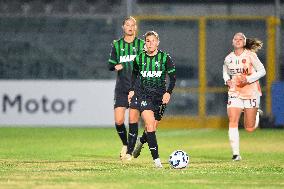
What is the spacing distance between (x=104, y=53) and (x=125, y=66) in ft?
32.5

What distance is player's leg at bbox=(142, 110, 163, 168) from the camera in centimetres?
1439

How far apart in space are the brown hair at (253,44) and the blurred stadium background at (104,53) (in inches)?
354

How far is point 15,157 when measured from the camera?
16672 mm

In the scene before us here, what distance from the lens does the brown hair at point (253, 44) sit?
660 inches

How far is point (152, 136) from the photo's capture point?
47.4 ft

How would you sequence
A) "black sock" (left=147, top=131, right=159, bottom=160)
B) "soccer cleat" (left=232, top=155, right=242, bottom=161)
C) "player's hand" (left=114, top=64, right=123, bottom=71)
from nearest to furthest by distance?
"black sock" (left=147, top=131, right=159, bottom=160)
"player's hand" (left=114, top=64, right=123, bottom=71)
"soccer cleat" (left=232, top=155, right=242, bottom=161)

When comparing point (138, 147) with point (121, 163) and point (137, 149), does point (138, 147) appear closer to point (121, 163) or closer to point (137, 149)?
point (137, 149)

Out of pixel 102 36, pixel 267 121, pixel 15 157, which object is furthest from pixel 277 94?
pixel 15 157

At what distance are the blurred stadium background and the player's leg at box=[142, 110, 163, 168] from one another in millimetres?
11033

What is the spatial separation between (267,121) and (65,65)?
4.76 meters

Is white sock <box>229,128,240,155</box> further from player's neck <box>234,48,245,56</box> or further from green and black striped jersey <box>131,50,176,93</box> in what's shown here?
green and black striped jersey <box>131,50,176,93</box>

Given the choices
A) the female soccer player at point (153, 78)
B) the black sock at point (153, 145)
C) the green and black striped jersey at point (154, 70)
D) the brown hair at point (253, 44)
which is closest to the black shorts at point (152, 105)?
the female soccer player at point (153, 78)

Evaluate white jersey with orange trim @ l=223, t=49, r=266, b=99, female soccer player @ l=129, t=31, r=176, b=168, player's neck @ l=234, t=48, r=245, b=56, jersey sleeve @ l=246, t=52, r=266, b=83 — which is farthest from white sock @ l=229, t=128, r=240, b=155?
female soccer player @ l=129, t=31, r=176, b=168

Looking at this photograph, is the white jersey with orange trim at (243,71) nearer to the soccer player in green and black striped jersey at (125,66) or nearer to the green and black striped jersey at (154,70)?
the soccer player in green and black striped jersey at (125,66)
